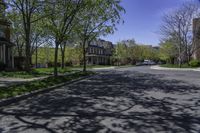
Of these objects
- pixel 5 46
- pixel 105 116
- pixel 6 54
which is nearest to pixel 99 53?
pixel 6 54

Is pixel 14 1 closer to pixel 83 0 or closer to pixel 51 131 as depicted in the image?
pixel 83 0

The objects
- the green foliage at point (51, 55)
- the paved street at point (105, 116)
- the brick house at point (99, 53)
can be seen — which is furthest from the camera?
the brick house at point (99, 53)

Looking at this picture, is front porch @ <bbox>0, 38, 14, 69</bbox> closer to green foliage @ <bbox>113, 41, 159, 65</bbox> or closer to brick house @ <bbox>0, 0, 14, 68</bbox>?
brick house @ <bbox>0, 0, 14, 68</bbox>

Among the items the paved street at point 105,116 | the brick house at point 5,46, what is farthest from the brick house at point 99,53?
the paved street at point 105,116

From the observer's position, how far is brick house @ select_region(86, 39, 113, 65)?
74.5 m

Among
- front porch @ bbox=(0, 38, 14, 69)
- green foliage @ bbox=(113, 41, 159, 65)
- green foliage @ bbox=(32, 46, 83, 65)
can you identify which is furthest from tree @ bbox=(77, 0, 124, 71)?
green foliage @ bbox=(113, 41, 159, 65)

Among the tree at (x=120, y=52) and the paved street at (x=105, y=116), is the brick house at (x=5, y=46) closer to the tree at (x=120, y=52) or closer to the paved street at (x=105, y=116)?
the paved street at (x=105, y=116)

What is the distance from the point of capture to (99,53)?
8131 centimetres

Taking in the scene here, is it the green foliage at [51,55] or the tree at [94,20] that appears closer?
the tree at [94,20]

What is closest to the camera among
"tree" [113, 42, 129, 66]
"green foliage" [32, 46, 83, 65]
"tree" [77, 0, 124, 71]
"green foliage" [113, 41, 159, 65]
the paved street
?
the paved street

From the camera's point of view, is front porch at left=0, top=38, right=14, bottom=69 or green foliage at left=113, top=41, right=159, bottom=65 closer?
front porch at left=0, top=38, right=14, bottom=69

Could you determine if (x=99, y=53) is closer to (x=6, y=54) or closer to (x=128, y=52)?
(x=128, y=52)

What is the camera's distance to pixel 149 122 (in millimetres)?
6121

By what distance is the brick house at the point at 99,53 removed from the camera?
7446cm
